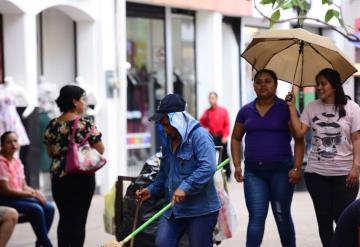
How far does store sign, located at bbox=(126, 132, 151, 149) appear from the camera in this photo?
17.3 meters

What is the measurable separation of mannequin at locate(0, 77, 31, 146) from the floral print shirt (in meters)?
5.03

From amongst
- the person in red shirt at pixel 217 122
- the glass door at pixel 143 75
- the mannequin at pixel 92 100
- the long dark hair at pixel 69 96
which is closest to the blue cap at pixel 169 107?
the long dark hair at pixel 69 96

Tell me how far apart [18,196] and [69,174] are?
1389 mm

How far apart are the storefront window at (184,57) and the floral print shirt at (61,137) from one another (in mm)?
10923

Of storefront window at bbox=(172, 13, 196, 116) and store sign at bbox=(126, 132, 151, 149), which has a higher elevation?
storefront window at bbox=(172, 13, 196, 116)

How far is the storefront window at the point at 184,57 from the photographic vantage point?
18562 mm

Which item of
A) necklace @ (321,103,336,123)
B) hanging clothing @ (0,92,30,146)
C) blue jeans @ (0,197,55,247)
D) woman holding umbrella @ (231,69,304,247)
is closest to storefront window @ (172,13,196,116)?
hanging clothing @ (0,92,30,146)

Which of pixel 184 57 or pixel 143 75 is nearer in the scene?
pixel 143 75

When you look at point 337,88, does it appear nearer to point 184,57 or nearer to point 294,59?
point 294,59

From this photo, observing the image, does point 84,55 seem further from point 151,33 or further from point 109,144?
point 151,33

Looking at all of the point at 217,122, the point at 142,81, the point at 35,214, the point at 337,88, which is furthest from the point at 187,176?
the point at 142,81

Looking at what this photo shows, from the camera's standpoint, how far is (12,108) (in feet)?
41.4

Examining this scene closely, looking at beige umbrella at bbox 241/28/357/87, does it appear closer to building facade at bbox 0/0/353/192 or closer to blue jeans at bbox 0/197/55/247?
blue jeans at bbox 0/197/55/247

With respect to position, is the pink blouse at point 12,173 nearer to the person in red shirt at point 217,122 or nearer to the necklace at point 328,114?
the necklace at point 328,114
